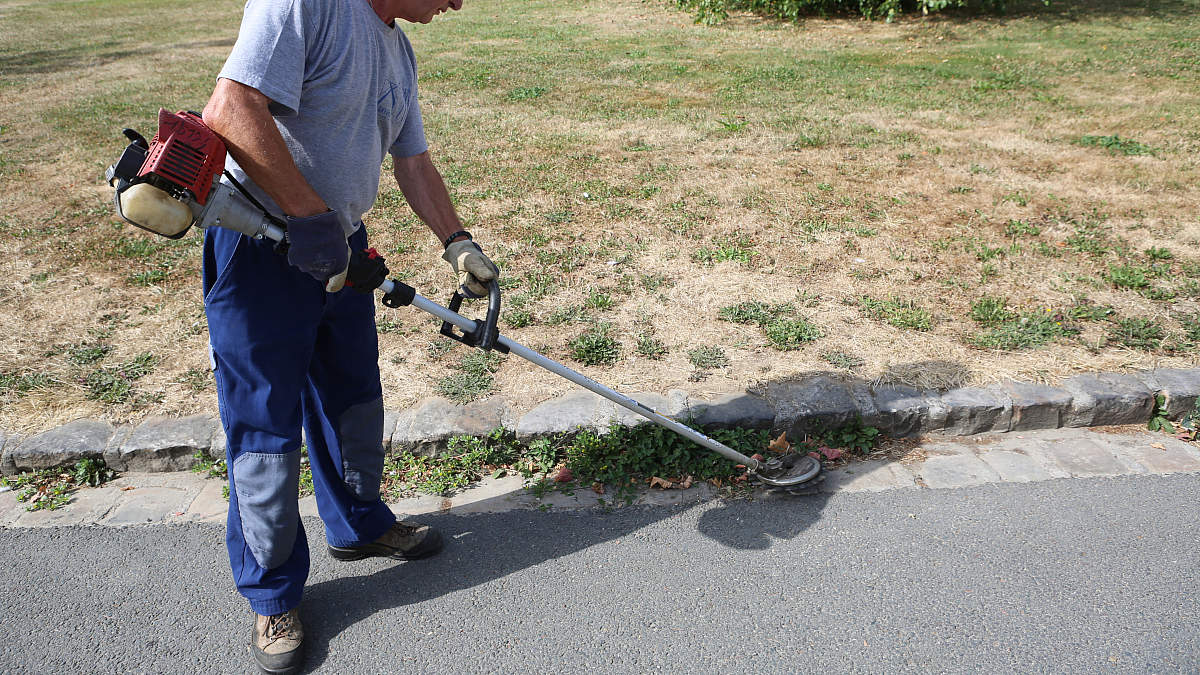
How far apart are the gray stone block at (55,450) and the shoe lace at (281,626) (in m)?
1.47

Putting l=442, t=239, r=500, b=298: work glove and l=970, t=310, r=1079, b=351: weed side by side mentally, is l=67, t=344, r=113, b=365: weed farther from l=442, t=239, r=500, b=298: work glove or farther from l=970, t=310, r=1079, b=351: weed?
l=970, t=310, r=1079, b=351: weed

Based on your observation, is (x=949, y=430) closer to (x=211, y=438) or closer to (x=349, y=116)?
(x=349, y=116)

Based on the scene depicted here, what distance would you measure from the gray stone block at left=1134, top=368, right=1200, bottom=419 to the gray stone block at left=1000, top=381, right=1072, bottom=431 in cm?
42

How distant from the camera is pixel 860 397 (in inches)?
138

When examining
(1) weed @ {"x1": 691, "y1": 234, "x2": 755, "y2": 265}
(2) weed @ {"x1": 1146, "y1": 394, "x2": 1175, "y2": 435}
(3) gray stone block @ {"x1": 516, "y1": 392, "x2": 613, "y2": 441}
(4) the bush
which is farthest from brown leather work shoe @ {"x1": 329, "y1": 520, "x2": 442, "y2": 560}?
(4) the bush

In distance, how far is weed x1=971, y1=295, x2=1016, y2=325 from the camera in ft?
13.5

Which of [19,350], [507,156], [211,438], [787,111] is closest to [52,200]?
[19,350]

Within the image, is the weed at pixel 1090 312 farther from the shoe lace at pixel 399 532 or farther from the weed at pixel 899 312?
the shoe lace at pixel 399 532

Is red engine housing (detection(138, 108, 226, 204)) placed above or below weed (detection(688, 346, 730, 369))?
above

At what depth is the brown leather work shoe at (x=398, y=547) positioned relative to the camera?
2.83 meters

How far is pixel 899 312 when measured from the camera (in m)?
4.20

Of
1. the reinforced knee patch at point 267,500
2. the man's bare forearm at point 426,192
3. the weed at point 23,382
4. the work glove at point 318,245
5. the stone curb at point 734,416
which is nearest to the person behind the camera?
the work glove at point 318,245

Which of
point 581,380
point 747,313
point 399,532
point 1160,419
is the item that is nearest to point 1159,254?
point 1160,419

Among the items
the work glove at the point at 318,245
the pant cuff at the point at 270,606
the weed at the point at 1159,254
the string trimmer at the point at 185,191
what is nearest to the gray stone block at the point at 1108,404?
the weed at the point at 1159,254
